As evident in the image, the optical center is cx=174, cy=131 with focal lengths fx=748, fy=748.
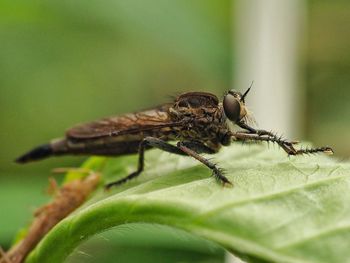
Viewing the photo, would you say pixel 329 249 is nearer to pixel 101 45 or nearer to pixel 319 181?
pixel 319 181

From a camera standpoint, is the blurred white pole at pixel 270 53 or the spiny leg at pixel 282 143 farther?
the blurred white pole at pixel 270 53

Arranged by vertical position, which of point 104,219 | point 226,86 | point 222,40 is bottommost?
point 226,86

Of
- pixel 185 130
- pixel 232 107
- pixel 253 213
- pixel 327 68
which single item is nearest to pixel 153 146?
pixel 185 130

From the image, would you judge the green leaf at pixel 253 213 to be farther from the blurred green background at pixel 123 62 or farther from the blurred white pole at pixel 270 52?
the blurred white pole at pixel 270 52

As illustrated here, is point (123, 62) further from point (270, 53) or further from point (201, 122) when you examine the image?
point (201, 122)

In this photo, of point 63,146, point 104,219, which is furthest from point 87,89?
point 104,219

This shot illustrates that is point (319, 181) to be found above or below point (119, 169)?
above

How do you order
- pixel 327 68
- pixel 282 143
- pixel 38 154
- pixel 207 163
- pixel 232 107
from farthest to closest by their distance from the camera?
pixel 327 68 < pixel 38 154 < pixel 232 107 < pixel 282 143 < pixel 207 163

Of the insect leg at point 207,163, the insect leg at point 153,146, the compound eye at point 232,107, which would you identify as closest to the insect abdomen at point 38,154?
the insect leg at point 153,146
